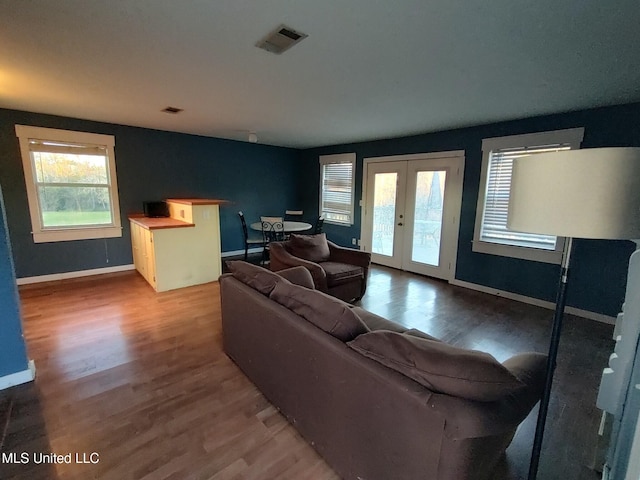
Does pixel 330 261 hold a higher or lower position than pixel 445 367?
lower

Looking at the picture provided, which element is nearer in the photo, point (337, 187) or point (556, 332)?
point (556, 332)

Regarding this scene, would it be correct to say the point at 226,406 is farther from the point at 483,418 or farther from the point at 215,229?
the point at 215,229

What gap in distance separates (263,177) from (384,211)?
114 inches

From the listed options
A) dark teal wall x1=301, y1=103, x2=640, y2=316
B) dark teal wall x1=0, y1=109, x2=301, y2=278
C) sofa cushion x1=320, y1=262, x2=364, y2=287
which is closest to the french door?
dark teal wall x1=301, y1=103, x2=640, y2=316

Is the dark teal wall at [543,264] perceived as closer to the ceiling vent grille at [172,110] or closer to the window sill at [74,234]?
the ceiling vent grille at [172,110]

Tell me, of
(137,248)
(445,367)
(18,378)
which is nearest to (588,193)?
(445,367)

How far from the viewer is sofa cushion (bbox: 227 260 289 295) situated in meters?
1.97

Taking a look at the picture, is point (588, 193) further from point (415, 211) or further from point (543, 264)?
point (415, 211)

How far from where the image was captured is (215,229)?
444 cm

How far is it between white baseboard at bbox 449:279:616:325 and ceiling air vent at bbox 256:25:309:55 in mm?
4076

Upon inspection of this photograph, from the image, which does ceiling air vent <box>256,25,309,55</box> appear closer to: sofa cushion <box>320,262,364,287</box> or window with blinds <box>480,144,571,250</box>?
sofa cushion <box>320,262,364,287</box>

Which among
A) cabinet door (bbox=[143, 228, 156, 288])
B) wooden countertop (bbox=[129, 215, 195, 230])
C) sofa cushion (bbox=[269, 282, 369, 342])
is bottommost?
cabinet door (bbox=[143, 228, 156, 288])

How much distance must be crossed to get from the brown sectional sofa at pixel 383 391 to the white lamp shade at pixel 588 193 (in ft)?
1.76

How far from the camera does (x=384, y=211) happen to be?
5.59 m
